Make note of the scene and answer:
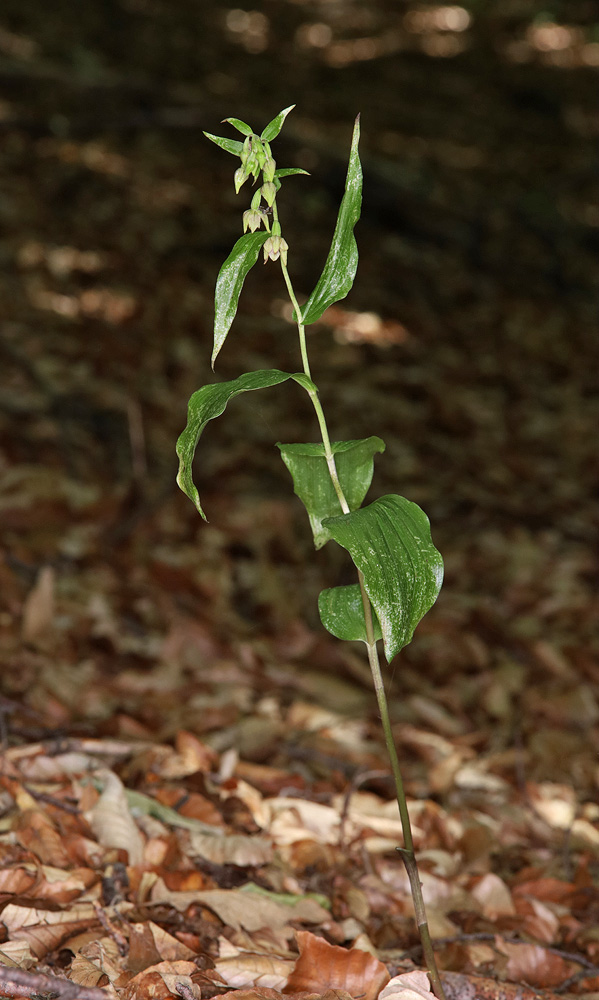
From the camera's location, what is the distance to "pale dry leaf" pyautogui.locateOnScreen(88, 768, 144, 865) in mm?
1548

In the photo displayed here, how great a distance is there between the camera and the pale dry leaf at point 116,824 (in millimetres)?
1548

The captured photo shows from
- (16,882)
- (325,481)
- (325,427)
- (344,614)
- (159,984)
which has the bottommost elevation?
(16,882)

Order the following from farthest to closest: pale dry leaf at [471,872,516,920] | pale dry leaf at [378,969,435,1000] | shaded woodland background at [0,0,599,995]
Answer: shaded woodland background at [0,0,599,995]
pale dry leaf at [471,872,516,920]
pale dry leaf at [378,969,435,1000]

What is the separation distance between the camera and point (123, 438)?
3.45m

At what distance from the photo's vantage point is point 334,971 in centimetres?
124

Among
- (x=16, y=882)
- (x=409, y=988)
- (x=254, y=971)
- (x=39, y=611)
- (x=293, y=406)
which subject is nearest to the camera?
(x=409, y=988)

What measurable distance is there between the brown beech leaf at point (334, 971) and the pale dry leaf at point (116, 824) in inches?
16.5

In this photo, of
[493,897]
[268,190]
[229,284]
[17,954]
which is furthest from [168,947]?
[268,190]

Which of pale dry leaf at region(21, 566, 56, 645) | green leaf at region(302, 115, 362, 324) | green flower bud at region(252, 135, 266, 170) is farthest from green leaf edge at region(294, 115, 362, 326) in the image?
pale dry leaf at region(21, 566, 56, 645)

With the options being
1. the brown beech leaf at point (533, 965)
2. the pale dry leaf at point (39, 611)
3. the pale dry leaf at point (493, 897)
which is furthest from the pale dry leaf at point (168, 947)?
the pale dry leaf at point (39, 611)

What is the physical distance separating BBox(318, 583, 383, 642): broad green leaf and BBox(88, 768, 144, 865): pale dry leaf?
26.0 inches

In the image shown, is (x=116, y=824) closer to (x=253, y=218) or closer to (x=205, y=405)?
(x=205, y=405)

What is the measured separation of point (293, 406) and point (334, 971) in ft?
10.2

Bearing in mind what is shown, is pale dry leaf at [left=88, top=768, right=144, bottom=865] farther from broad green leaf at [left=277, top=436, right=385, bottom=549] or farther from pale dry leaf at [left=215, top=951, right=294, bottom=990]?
broad green leaf at [left=277, top=436, right=385, bottom=549]
